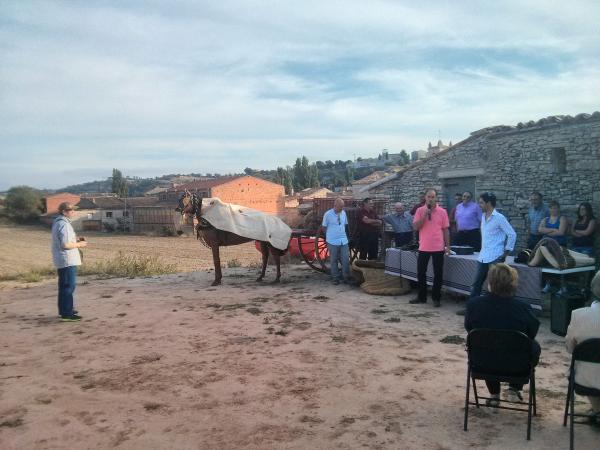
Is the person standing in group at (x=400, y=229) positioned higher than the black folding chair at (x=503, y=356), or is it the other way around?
the person standing in group at (x=400, y=229)

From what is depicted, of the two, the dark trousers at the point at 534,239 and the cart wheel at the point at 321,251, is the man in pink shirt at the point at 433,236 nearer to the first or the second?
the dark trousers at the point at 534,239

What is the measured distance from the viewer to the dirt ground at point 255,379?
3.54m

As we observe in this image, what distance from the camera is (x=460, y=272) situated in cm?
761

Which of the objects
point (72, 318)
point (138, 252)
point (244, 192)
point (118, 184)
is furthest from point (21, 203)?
point (72, 318)

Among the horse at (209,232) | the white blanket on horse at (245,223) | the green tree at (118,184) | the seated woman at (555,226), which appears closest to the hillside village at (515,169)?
the seated woman at (555,226)

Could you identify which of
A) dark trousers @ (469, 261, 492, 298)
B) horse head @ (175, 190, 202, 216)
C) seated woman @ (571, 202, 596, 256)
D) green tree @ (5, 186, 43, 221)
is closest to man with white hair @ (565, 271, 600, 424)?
dark trousers @ (469, 261, 492, 298)

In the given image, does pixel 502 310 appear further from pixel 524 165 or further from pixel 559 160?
pixel 524 165

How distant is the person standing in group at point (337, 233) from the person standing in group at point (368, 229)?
47 cm

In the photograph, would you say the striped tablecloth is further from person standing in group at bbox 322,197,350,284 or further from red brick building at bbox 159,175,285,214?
red brick building at bbox 159,175,285,214

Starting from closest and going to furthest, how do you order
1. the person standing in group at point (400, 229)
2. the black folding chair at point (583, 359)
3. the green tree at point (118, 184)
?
1. the black folding chair at point (583, 359)
2. the person standing in group at point (400, 229)
3. the green tree at point (118, 184)

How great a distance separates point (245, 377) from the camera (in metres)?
4.72

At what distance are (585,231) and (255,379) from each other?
6515 millimetres

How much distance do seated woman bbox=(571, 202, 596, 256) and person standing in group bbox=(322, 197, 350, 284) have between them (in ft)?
13.7

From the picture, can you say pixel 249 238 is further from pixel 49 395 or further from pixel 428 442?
pixel 428 442
